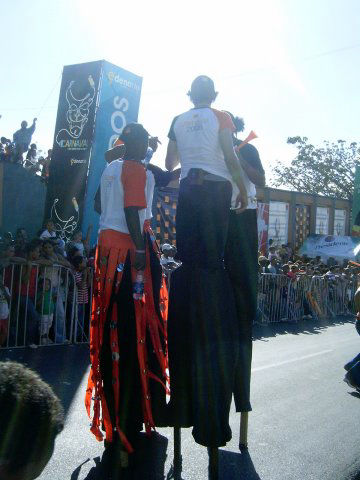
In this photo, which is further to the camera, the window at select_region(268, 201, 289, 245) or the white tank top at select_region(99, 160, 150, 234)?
the window at select_region(268, 201, 289, 245)

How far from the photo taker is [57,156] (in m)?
13.0

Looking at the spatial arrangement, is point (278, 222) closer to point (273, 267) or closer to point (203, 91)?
point (273, 267)

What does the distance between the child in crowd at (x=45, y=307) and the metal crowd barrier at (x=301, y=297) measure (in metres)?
6.08

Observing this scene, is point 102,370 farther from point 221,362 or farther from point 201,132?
point 201,132

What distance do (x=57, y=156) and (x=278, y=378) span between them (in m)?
8.54

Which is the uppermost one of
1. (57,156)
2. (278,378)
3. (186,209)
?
(57,156)

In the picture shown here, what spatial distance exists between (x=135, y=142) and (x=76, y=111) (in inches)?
389

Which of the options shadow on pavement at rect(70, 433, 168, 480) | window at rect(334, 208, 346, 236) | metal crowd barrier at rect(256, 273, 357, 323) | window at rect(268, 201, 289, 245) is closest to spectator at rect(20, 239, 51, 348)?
shadow on pavement at rect(70, 433, 168, 480)

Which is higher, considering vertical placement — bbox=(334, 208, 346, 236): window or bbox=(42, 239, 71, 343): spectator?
bbox=(334, 208, 346, 236): window

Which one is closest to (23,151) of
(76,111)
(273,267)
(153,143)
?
(76,111)

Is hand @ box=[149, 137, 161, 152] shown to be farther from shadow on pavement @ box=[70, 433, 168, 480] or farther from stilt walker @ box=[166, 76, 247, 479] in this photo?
shadow on pavement @ box=[70, 433, 168, 480]

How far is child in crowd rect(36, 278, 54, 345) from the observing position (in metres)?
8.17

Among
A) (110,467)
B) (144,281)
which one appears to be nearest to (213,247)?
(144,281)

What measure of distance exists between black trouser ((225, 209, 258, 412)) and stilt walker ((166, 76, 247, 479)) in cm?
26
